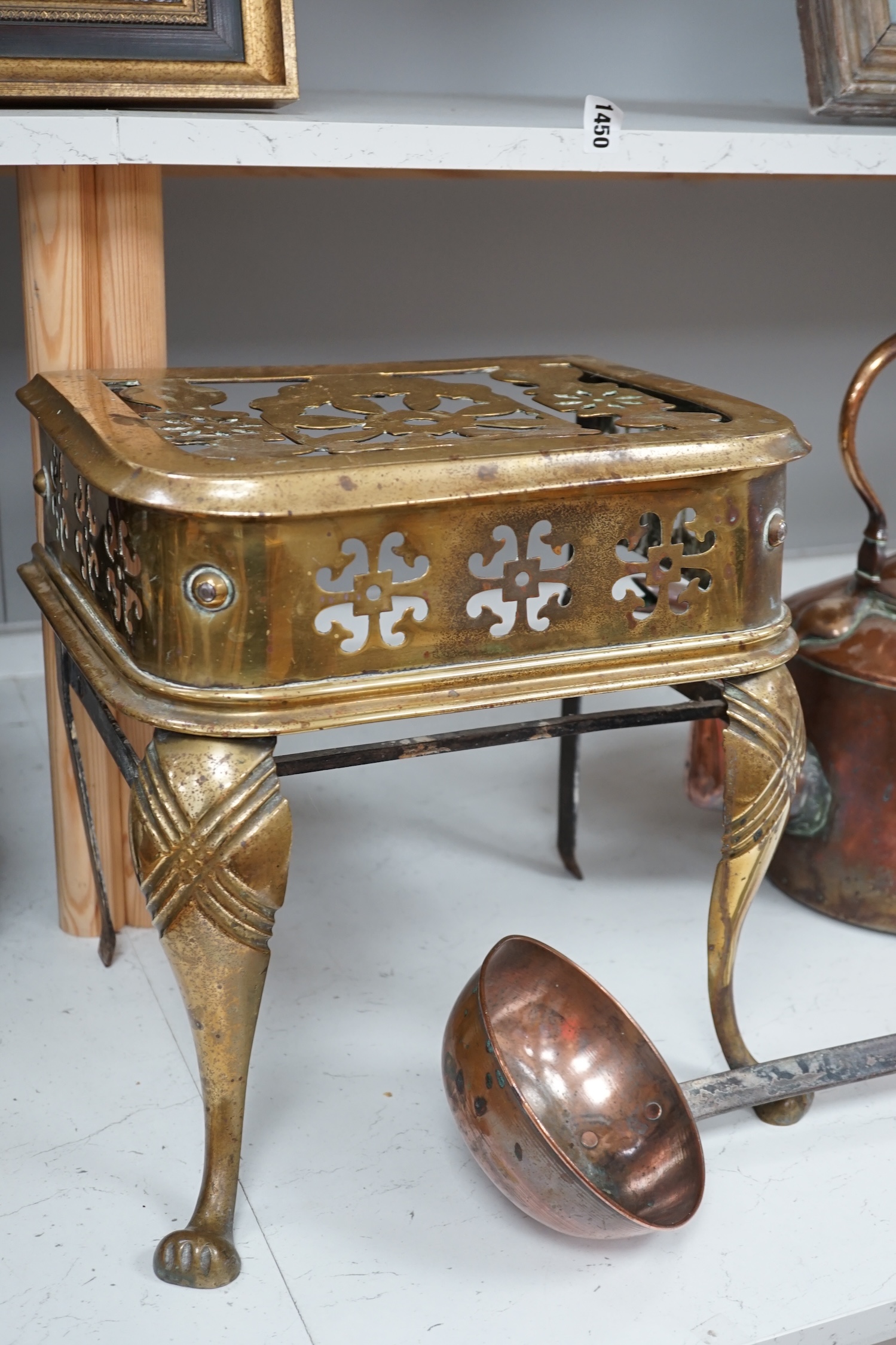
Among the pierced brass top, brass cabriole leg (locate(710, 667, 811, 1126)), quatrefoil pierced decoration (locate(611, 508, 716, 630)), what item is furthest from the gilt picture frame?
brass cabriole leg (locate(710, 667, 811, 1126))

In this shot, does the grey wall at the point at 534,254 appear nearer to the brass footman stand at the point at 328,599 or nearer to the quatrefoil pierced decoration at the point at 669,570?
the brass footman stand at the point at 328,599

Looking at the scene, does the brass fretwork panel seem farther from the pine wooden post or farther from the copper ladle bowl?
the copper ladle bowl

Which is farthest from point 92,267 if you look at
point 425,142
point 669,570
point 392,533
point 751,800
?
point 751,800

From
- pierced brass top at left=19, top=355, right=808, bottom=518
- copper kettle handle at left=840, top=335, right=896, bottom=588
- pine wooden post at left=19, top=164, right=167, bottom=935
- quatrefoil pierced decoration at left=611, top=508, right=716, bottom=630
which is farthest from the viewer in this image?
copper kettle handle at left=840, top=335, right=896, bottom=588

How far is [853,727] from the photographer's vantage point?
4.25 ft

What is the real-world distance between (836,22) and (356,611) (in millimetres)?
882

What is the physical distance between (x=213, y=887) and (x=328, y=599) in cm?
19

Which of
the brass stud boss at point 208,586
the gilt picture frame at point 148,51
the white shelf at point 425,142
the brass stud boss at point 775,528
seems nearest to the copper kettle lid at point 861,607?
the white shelf at point 425,142

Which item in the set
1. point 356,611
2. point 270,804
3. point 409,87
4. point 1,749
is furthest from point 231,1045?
point 409,87

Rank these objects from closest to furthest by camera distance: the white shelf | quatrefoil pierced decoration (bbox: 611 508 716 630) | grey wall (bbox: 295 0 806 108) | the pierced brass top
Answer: the pierced brass top → quatrefoil pierced decoration (bbox: 611 508 716 630) → the white shelf → grey wall (bbox: 295 0 806 108)

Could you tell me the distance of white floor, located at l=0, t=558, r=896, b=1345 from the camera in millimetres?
895

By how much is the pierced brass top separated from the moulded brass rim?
0.11 meters

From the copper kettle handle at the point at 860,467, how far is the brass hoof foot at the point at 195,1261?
0.83 m

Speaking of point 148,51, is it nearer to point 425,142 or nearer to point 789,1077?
point 425,142
